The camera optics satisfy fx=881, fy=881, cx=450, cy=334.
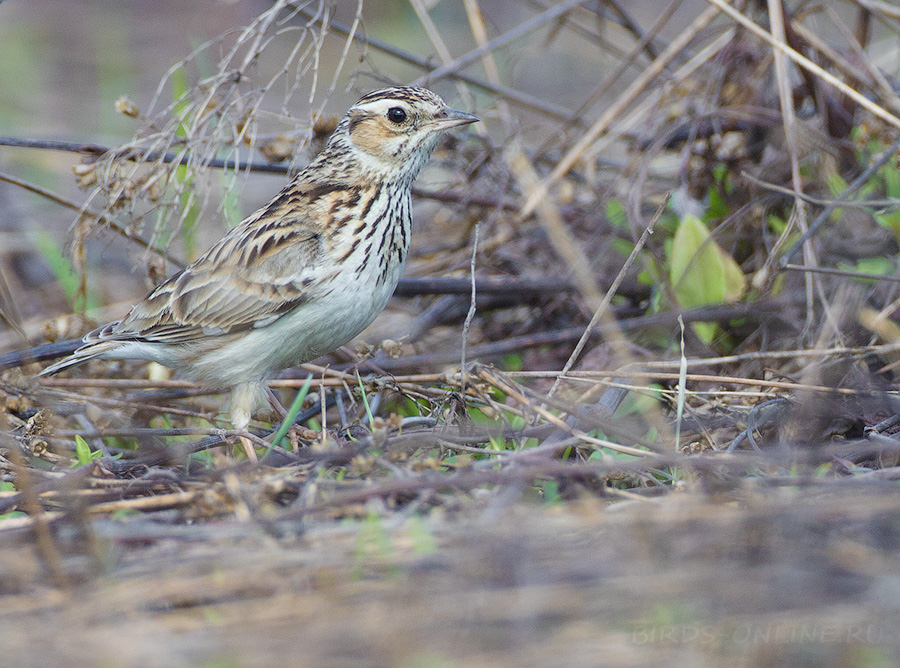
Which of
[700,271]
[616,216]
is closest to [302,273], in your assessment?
[700,271]

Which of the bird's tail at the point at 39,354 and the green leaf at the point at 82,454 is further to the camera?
the bird's tail at the point at 39,354

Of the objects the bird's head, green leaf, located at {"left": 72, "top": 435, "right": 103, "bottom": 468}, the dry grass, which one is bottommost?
green leaf, located at {"left": 72, "top": 435, "right": 103, "bottom": 468}

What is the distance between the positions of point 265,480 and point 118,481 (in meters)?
0.70

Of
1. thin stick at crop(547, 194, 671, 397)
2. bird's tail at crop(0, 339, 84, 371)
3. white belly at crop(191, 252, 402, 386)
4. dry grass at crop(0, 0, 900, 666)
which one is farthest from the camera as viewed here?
bird's tail at crop(0, 339, 84, 371)

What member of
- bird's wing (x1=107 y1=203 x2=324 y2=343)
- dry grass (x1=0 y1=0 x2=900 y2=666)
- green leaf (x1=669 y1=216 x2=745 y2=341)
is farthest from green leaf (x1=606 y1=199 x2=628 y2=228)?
bird's wing (x1=107 y1=203 x2=324 y2=343)

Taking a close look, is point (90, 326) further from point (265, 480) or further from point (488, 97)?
point (488, 97)

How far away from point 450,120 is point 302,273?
1.10m

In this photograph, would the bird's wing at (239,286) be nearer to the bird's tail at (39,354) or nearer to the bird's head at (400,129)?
the bird's tail at (39,354)

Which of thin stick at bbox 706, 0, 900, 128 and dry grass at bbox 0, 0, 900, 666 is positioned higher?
thin stick at bbox 706, 0, 900, 128

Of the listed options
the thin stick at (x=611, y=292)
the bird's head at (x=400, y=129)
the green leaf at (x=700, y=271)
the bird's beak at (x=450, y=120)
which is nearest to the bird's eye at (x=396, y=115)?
the bird's head at (x=400, y=129)

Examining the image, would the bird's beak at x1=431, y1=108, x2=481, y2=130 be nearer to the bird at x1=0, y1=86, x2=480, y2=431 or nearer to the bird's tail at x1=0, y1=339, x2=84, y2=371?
the bird at x1=0, y1=86, x2=480, y2=431

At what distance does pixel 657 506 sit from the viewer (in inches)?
108

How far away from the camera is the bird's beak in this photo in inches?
173

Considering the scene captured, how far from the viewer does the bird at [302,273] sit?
13.6ft
